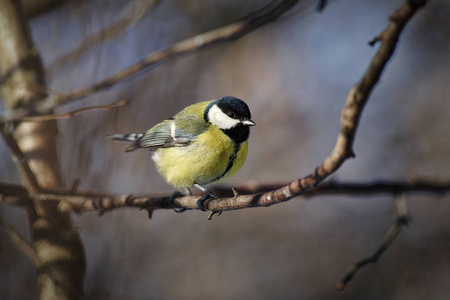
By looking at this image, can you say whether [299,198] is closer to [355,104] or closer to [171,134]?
[171,134]

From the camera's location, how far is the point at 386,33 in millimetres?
629

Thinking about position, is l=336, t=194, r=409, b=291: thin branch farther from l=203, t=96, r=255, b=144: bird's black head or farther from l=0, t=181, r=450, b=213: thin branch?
l=203, t=96, r=255, b=144: bird's black head

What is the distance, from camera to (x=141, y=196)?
1.45 meters

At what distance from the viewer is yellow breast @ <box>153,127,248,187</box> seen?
1.62 m

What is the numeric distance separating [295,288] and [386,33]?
288 cm

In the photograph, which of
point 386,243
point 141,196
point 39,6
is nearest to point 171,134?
point 141,196

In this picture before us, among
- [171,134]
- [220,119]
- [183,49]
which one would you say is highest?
[183,49]

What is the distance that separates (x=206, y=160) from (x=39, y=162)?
2.12 feet

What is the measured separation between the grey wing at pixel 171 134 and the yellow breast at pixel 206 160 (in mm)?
30

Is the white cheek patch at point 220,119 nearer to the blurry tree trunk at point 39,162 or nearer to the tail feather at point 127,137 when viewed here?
the tail feather at point 127,137

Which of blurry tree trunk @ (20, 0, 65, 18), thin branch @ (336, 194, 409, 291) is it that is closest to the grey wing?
thin branch @ (336, 194, 409, 291)

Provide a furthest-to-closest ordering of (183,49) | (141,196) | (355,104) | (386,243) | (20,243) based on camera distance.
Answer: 1. (183,49)
2. (141,196)
3. (20,243)
4. (386,243)
5. (355,104)

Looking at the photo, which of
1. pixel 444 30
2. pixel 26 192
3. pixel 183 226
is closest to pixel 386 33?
pixel 26 192

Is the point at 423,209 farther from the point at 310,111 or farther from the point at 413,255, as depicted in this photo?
the point at 310,111
